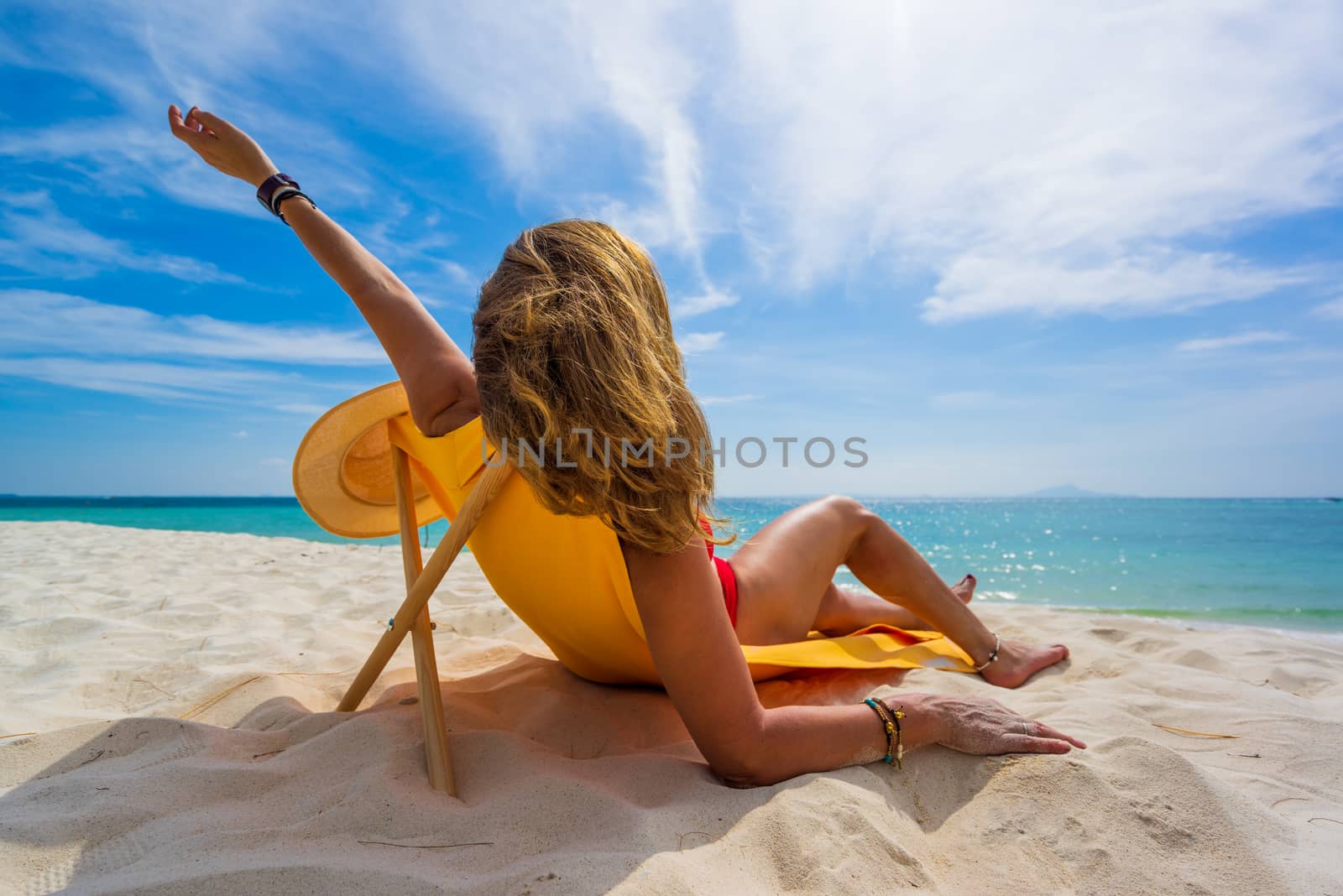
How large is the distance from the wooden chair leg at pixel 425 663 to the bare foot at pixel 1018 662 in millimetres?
1969

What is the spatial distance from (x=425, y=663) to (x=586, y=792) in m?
0.57

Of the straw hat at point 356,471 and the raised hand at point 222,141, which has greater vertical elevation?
the raised hand at point 222,141

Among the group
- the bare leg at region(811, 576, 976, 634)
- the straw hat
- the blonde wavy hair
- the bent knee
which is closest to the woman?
the blonde wavy hair

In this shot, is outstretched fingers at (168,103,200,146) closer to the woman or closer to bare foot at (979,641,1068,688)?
the woman

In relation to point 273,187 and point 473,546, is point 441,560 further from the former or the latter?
point 273,187

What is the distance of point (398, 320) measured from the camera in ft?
5.31

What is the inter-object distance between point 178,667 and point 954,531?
20292 millimetres

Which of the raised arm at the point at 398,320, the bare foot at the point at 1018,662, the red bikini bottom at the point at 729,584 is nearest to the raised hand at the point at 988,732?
the red bikini bottom at the point at 729,584

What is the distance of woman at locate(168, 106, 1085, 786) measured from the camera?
123cm

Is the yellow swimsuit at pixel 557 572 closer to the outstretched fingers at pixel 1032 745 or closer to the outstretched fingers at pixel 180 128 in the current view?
the outstretched fingers at pixel 1032 745

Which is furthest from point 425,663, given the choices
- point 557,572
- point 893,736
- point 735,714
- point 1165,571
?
point 1165,571

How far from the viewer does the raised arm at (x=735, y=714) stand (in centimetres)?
135

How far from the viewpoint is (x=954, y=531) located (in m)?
19.8

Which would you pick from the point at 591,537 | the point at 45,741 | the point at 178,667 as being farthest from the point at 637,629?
the point at 178,667
